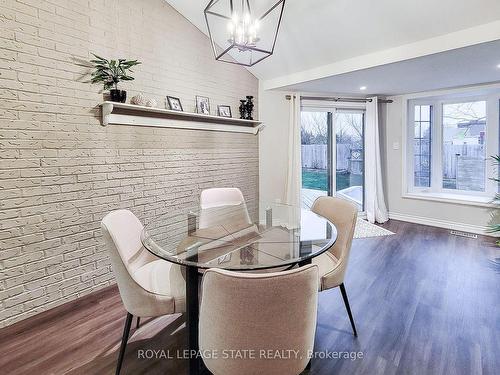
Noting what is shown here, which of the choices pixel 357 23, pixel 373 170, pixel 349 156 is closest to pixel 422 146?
pixel 373 170

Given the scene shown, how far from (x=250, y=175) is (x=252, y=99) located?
1.12 m

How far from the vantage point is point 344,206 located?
2.15 metres

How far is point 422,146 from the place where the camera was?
5031mm

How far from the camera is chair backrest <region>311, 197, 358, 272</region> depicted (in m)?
1.88

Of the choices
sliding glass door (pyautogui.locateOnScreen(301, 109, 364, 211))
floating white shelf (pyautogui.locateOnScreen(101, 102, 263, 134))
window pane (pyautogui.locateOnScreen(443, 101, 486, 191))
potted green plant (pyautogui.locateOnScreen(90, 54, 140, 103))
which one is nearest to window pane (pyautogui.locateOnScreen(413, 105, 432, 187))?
window pane (pyautogui.locateOnScreen(443, 101, 486, 191))

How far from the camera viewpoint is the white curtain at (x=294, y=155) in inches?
181

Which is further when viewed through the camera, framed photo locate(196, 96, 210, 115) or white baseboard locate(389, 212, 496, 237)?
white baseboard locate(389, 212, 496, 237)

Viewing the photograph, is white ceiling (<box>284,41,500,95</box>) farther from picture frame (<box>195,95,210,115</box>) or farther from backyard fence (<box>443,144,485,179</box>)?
picture frame (<box>195,95,210,115</box>)

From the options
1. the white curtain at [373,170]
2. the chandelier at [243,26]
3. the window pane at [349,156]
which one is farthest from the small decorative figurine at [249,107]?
the white curtain at [373,170]

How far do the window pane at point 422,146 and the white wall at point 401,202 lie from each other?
0.29 m

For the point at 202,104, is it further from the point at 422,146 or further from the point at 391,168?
the point at 422,146

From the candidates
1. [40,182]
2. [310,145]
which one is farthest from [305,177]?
[40,182]

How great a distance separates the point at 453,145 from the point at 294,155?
2.63 m

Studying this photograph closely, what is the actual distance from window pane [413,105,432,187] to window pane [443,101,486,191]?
227mm
